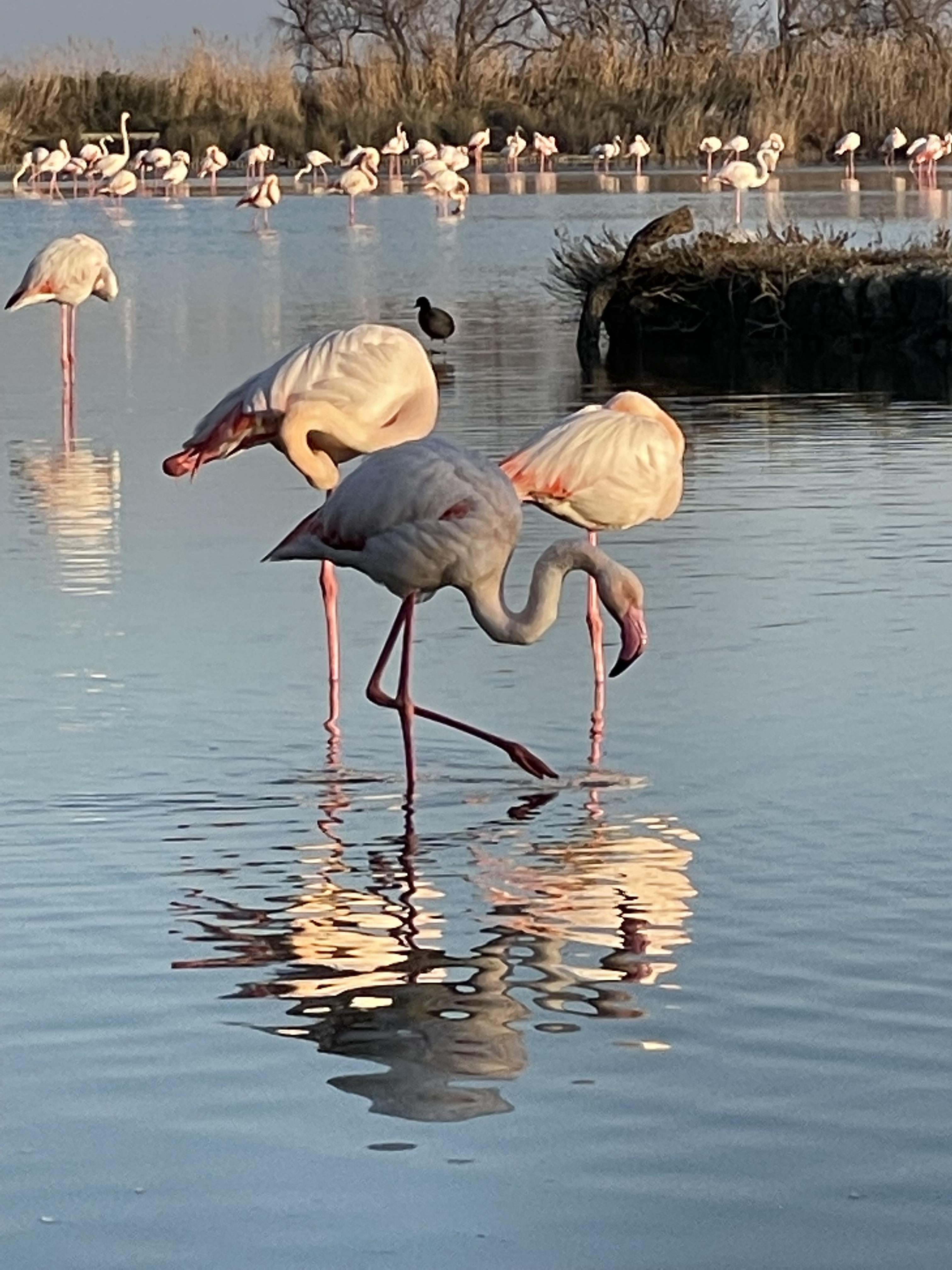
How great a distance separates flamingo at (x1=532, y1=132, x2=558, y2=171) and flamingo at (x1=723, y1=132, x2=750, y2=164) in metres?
3.24

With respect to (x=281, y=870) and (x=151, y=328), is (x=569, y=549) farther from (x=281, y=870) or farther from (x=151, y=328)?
(x=151, y=328)

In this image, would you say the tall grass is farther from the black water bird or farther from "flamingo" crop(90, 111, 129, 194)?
the black water bird

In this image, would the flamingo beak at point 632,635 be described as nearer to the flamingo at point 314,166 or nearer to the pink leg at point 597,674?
the pink leg at point 597,674

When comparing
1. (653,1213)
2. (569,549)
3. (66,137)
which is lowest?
(653,1213)

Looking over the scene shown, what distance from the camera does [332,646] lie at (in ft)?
23.0

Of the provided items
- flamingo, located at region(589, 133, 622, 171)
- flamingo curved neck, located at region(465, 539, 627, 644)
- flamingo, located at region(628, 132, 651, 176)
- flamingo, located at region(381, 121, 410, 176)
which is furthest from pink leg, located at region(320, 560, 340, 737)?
flamingo, located at region(381, 121, 410, 176)

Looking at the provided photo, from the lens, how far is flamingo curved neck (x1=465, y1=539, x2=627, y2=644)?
20.0ft

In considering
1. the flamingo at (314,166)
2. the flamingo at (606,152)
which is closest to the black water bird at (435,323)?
the flamingo at (314,166)

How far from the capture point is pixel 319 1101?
12.7ft

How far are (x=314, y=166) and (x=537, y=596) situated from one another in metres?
39.1

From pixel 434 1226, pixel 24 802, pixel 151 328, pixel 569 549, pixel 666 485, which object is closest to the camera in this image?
pixel 434 1226

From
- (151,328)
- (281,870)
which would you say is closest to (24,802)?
(281,870)

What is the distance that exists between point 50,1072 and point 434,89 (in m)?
53.1

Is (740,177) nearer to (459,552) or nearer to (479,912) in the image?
(459,552)
